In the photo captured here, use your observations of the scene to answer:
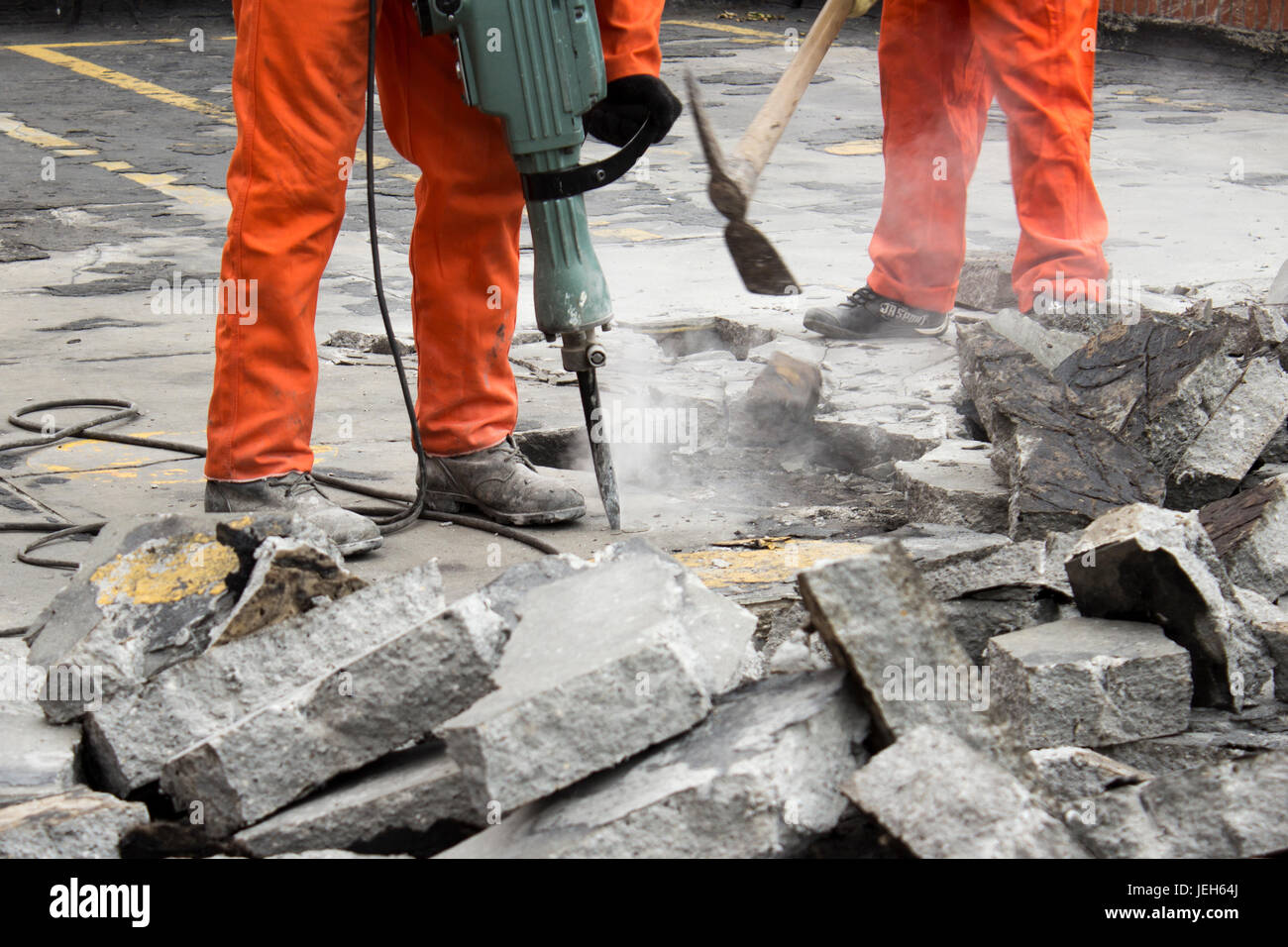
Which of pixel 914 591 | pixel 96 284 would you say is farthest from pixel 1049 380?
pixel 96 284

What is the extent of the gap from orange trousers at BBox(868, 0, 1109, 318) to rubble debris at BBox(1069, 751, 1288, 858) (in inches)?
90.8

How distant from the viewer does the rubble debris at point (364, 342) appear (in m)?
4.19

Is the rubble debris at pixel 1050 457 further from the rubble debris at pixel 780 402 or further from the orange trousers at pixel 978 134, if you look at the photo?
the orange trousers at pixel 978 134

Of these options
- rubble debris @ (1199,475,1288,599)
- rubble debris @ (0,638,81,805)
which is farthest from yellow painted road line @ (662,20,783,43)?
rubble debris @ (0,638,81,805)

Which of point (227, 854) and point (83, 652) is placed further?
point (83, 652)

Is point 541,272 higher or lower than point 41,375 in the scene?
higher

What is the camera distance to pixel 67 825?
1.65 m

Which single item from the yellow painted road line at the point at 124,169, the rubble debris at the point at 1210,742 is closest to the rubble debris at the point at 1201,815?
the rubble debris at the point at 1210,742

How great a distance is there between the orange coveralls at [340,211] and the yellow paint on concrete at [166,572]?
0.52m

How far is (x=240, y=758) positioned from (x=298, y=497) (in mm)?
1079

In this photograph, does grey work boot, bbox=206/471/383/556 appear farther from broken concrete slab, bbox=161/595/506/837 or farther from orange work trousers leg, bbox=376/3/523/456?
broken concrete slab, bbox=161/595/506/837

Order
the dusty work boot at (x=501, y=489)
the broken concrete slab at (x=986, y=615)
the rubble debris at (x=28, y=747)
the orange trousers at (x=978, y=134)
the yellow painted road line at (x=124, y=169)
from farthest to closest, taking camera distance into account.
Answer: the yellow painted road line at (x=124, y=169) < the orange trousers at (x=978, y=134) < the dusty work boot at (x=501, y=489) < the broken concrete slab at (x=986, y=615) < the rubble debris at (x=28, y=747)

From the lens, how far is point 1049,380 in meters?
2.84
